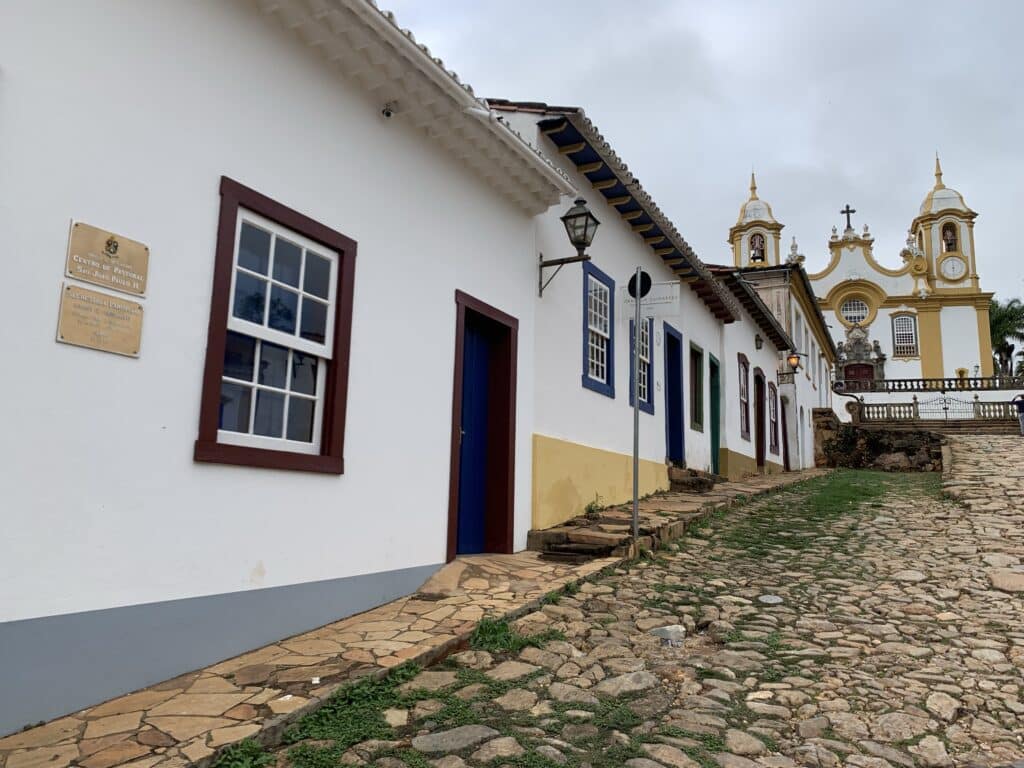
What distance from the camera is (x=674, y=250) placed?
1067cm

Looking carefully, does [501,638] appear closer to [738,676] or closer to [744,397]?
[738,676]

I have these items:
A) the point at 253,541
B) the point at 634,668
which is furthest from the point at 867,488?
the point at 253,541

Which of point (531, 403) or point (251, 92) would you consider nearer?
point (251, 92)

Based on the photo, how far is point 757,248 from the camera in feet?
142

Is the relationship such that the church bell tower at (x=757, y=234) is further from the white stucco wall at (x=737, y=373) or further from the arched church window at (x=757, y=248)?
the white stucco wall at (x=737, y=373)

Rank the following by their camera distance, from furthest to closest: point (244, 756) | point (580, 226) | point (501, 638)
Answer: point (580, 226)
point (501, 638)
point (244, 756)

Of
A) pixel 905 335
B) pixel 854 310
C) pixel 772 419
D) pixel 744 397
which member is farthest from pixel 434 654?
pixel 854 310

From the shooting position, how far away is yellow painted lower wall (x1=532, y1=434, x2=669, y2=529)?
23.4 feet

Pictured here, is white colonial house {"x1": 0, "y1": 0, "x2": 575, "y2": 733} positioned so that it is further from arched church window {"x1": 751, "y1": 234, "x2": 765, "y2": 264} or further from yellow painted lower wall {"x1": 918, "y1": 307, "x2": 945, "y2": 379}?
yellow painted lower wall {"x1": 918, "y1": 307, "x2": 945, "y2": 379}

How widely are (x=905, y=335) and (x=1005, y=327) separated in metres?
7.29

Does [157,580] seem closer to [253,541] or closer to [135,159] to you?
[253,541]

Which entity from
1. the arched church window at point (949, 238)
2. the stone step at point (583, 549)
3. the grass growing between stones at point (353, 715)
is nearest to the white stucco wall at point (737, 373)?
the stone step at point (583, 549)

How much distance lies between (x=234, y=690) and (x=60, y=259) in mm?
2101

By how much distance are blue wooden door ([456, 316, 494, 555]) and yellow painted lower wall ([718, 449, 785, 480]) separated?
815 centimetres
